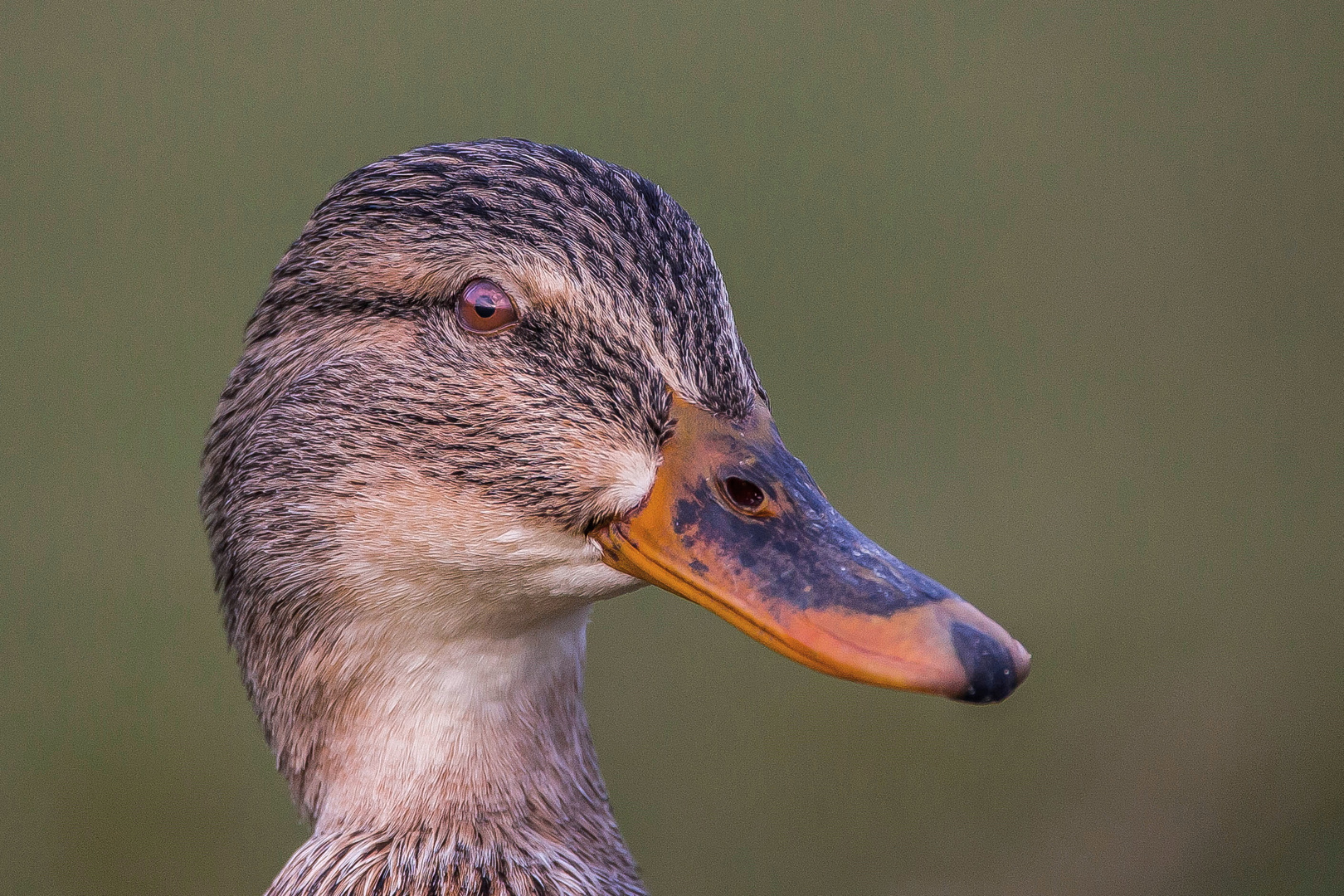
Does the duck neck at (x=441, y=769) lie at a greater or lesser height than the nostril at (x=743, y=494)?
lesser

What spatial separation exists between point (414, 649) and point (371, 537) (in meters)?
0.10

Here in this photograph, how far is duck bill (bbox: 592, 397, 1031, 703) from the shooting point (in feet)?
2.30

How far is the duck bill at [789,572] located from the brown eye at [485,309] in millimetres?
137

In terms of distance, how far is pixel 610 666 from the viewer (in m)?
2.15

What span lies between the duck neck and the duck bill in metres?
0.18

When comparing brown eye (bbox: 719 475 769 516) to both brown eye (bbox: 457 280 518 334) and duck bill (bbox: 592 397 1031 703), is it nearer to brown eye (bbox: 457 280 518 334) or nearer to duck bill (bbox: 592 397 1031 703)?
duck bill (bbox: 592 397 1031 703)

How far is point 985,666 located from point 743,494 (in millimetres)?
187

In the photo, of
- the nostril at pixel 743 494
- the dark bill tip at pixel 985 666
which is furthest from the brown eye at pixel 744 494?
the dark bill tip at pixel 985 666

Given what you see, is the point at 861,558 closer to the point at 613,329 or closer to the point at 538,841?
the point at 613,329

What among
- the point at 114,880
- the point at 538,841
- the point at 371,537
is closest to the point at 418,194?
the point at 371,537

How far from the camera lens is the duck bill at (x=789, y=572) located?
2.30 ft

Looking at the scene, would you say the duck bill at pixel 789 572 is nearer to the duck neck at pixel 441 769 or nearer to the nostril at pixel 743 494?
the nostril at pixel 743 494

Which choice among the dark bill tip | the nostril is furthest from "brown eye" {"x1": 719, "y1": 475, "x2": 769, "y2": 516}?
the dark bill tip

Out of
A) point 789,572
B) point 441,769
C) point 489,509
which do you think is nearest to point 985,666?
point 789,572
